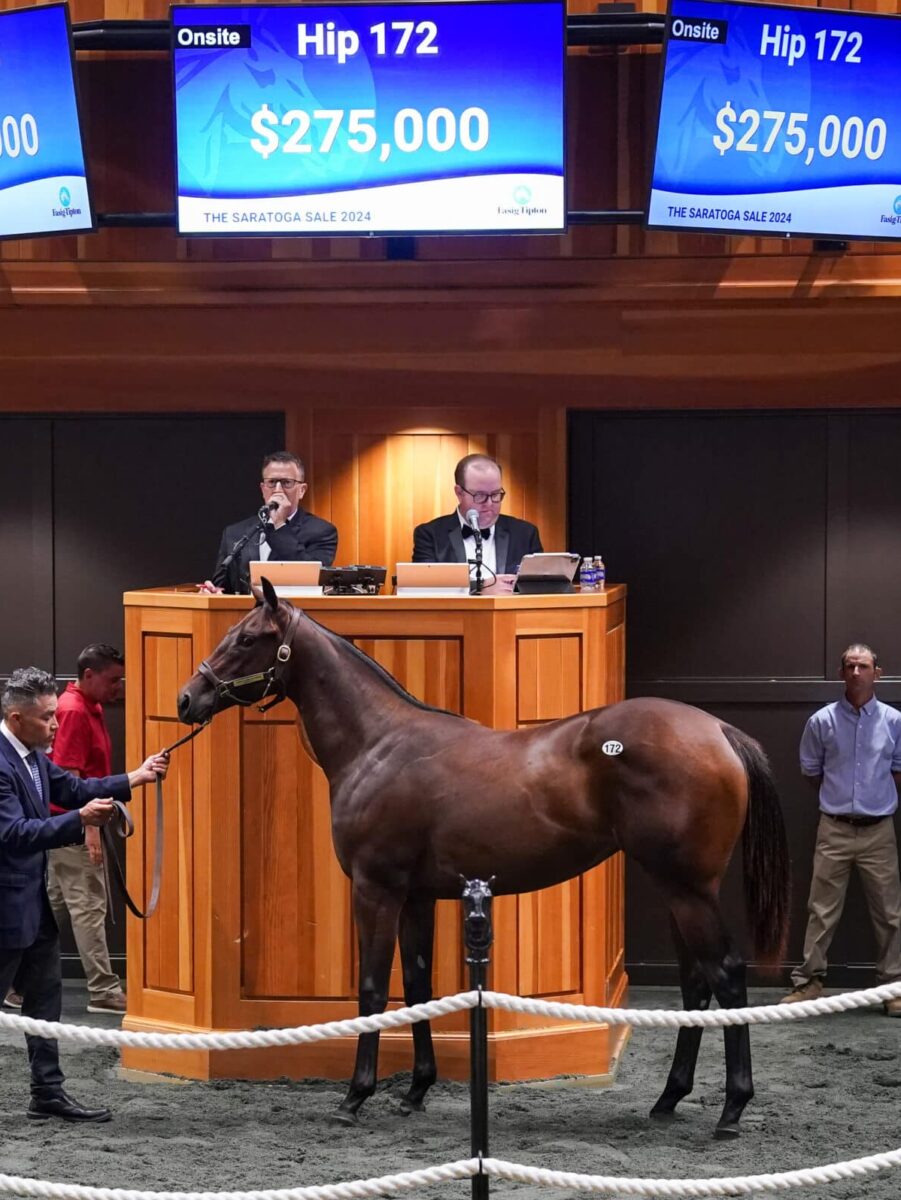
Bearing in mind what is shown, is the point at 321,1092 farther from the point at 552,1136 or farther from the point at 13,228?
the point at 13,228

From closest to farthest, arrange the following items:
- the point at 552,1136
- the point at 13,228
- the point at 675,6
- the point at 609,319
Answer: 1. the point at 552,1136
2. the point at 675,6
3. the point at 13,228
4. the point at 609,319

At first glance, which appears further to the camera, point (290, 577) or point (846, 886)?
point (846, 886)

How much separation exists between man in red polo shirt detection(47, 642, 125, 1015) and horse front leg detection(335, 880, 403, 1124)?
2054 millimetres

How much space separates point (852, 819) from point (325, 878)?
274 cm

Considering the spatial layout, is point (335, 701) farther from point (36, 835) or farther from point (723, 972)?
point (723, 972)

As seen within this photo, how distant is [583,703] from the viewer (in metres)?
6.53

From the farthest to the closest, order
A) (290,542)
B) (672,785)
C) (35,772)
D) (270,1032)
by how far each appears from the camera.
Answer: (290,542) < (35,772) < (672,785) < (270,1032)

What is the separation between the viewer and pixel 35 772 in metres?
5.77

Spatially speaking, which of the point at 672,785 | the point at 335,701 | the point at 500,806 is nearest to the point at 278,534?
the point at 335,701

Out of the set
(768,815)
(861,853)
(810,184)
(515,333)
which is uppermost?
(810,184)

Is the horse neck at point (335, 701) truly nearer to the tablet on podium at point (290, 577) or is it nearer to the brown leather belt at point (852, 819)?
the tablet on podium at point (290, 577)

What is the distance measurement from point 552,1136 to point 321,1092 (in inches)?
40.3

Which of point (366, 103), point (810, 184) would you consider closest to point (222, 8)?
point (366, 103)

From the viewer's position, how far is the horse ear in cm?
588
